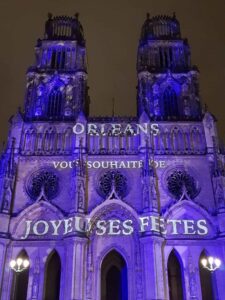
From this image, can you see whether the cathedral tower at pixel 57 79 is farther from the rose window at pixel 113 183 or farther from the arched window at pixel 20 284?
the arched window at pixel 20 284

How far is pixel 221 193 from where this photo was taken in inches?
1024

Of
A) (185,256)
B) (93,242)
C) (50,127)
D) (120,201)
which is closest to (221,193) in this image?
(185,256)

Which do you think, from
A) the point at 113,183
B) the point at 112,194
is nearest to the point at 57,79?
the point at 113,183

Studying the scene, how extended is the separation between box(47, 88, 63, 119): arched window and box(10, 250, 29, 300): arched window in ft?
38.7

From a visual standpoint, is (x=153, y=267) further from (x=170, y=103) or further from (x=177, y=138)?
(x=170, y=103)

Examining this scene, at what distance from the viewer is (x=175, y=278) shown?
2500cm

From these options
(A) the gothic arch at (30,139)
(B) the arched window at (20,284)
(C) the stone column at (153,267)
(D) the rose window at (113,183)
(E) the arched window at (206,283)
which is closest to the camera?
(C) the stone column at (153,267)

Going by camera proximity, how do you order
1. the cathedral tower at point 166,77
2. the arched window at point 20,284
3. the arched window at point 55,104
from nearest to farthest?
the arched window at point 20,284 < the cathedral tower at point 166,77 < the arched window at point 55,104

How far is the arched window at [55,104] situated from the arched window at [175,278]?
14.5 metres

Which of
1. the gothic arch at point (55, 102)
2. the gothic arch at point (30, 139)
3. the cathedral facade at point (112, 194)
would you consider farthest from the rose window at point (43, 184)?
the gothic arch at point (55, 102)

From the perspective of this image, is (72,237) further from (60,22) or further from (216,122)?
(60,22)

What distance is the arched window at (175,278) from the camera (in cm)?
2444

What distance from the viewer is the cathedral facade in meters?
23.9

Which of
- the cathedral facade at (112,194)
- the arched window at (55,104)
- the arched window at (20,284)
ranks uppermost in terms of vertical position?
the arched window at (55,104)
